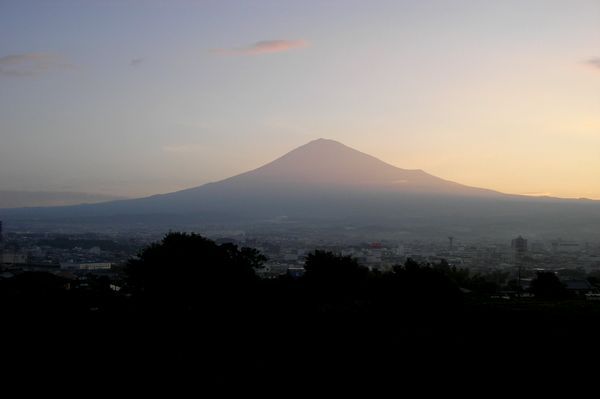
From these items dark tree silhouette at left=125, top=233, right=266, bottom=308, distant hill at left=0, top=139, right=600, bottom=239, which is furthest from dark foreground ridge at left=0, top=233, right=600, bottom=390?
distant hill at left=0, top=139, right=600, bottom=239

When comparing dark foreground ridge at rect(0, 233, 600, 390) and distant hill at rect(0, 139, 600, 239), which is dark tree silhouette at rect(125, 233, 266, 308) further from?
distant hill at rect(0, 139, 600, 239)

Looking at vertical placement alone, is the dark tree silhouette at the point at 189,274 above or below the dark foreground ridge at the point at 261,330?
above

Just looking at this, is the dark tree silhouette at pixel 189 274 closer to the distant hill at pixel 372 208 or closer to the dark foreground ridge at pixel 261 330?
the dark foreground ridge at pixel 261 330

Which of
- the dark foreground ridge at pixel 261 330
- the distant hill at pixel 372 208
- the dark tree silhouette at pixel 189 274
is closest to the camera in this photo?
the dark foreground ridge at pixel 261 330

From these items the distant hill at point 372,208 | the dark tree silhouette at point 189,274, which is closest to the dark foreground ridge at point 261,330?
the dark tree silhouette at point 189,274

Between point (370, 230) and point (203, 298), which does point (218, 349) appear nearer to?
point (203, 298)

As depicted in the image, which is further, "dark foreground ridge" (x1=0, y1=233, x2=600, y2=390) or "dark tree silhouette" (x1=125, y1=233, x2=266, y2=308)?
"dark tree silhouette" (x1=125, y1=233, x2=266, y2=308)

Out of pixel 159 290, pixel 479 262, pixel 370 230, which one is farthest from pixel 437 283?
pixel 370 230

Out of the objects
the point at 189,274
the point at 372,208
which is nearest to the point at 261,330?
the point at 189,274
